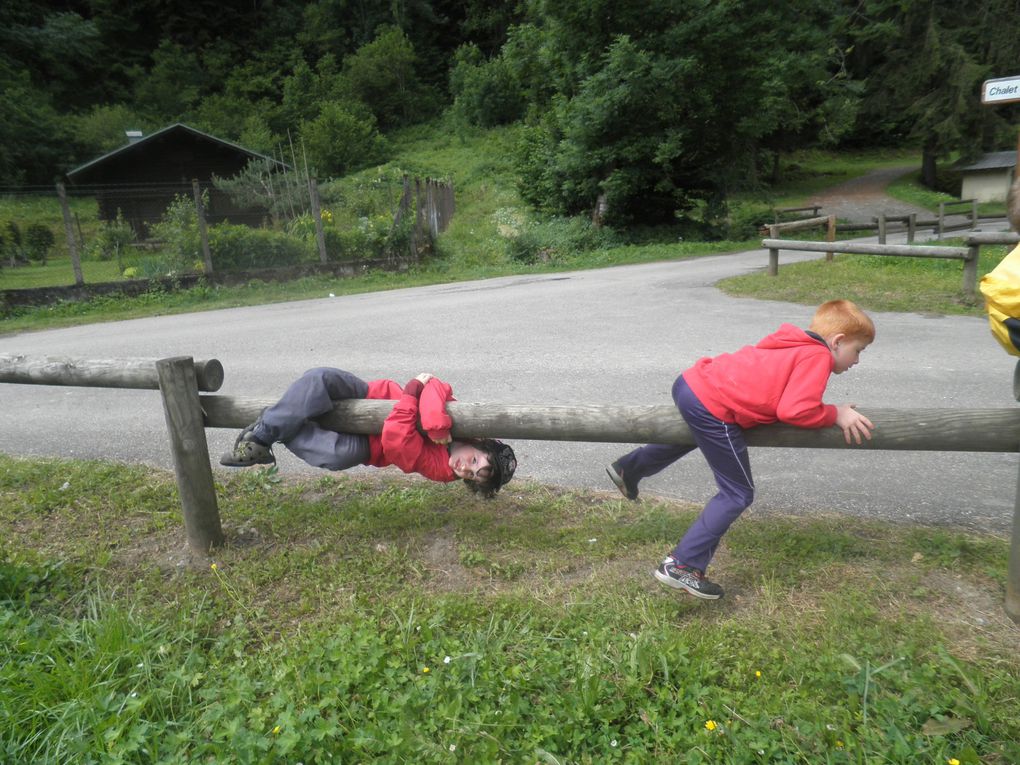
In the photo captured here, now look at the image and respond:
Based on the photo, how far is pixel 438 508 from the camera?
401cm

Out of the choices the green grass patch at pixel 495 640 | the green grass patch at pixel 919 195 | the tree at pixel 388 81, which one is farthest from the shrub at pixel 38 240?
the tree at pixel 388 81

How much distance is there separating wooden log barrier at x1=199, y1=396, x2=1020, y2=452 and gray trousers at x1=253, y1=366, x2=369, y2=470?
2.9 inches

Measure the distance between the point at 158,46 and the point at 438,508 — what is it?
62.7 metres

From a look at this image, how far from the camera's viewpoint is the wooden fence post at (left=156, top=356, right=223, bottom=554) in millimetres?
3330

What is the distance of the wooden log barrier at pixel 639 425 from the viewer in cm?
281

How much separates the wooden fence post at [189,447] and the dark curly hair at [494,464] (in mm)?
1300

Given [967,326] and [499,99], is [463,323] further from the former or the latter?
[499,99]

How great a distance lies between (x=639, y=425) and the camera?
3.10 metres

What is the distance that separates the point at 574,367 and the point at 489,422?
12.5 feet

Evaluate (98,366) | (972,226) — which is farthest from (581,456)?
(972,226)

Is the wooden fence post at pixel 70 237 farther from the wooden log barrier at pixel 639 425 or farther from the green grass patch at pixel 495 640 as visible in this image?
the wooden log barrier at pixel 639 425

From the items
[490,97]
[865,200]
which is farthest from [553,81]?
[490,97]

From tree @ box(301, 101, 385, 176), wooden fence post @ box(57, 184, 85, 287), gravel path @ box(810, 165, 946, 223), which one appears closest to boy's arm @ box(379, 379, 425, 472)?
wooden fence post @ box(57, 184, 85, 287)

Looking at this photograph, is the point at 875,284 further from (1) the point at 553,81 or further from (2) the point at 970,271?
(1) the point at 553,81
